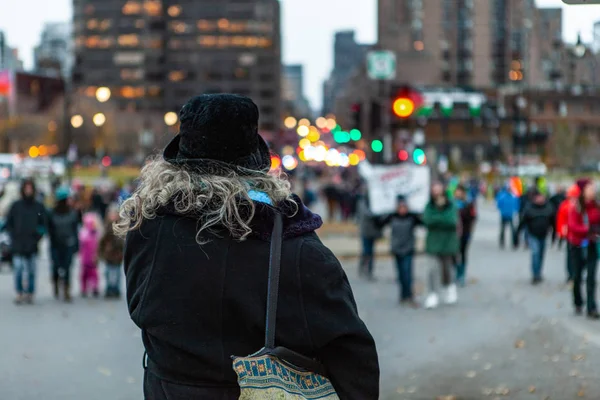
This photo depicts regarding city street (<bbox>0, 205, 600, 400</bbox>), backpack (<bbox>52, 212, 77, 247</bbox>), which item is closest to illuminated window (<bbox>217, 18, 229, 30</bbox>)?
city street (<bbox>0, 205, 600, 400</bbox>)

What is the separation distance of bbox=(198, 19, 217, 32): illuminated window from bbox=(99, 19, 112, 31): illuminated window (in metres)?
16.5

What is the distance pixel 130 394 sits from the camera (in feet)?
27.2

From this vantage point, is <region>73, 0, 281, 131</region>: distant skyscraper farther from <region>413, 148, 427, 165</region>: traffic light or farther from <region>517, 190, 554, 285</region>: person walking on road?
<region>517, 190, 554, 285</region>: person walking on road

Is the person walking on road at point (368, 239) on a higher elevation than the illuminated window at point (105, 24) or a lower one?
lower

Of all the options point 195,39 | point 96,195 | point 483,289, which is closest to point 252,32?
point 195,39

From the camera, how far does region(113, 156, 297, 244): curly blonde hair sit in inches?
109

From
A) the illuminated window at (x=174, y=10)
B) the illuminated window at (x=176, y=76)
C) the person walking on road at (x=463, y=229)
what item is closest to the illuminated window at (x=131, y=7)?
the illuminated window at (x=174, y=10)

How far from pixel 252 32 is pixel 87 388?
16964cm

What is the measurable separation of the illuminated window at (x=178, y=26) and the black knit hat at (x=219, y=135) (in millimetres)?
175909

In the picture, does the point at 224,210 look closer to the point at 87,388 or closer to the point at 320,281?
the point at 320,281

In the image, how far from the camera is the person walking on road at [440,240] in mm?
14078

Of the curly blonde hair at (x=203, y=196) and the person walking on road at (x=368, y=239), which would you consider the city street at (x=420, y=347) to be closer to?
the person walking on road at (x=368, y=239)

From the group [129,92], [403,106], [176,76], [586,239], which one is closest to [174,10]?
[176,76]

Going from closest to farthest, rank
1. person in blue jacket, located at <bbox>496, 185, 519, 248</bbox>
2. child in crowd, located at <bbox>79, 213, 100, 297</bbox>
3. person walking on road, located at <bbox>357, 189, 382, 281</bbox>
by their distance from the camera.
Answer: child in crowd, located at <bbox>79, 213, 100, 297</bbox>
person walking on road, located at <bbox>357, 189, 382, 281</bbox>
person in blue jacket, located at <bbox>496, 185, 519, 248</bbox>
